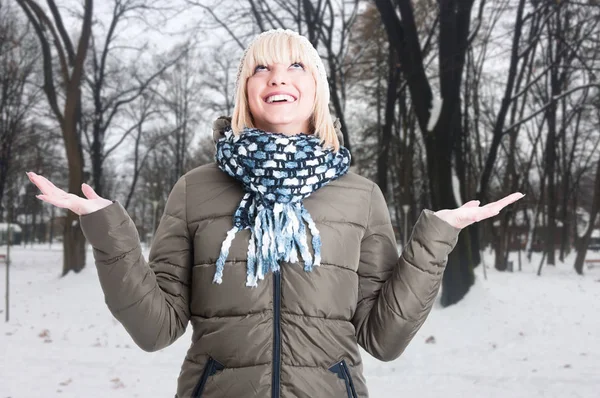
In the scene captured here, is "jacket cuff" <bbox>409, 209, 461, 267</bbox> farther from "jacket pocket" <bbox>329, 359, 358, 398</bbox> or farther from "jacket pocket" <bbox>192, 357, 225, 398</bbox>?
"jacket pocket" <bbox>192, 357, 225, 398</bbox>

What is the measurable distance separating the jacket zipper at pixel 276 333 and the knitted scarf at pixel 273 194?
0.05 m

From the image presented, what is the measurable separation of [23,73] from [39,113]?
2.13m

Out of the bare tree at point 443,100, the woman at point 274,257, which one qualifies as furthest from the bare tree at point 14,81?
the woman at point 274,257

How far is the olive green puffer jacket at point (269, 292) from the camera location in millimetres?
1665

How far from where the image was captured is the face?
6.16ft

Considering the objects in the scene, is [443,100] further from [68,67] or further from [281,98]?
[68,67]

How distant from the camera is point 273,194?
5.76 feet

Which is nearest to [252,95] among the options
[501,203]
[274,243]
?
[274,243]

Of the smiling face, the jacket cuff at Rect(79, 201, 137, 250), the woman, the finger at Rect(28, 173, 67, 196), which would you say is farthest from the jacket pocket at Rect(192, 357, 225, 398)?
the smiling face

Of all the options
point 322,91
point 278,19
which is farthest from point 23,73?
point 322,91

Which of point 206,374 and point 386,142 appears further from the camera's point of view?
point 386,142

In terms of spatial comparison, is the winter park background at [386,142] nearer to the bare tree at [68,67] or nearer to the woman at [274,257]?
the bare tree at [68,67]

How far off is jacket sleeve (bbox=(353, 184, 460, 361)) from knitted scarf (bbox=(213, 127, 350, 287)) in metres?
0.26

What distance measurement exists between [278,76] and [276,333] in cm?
81
